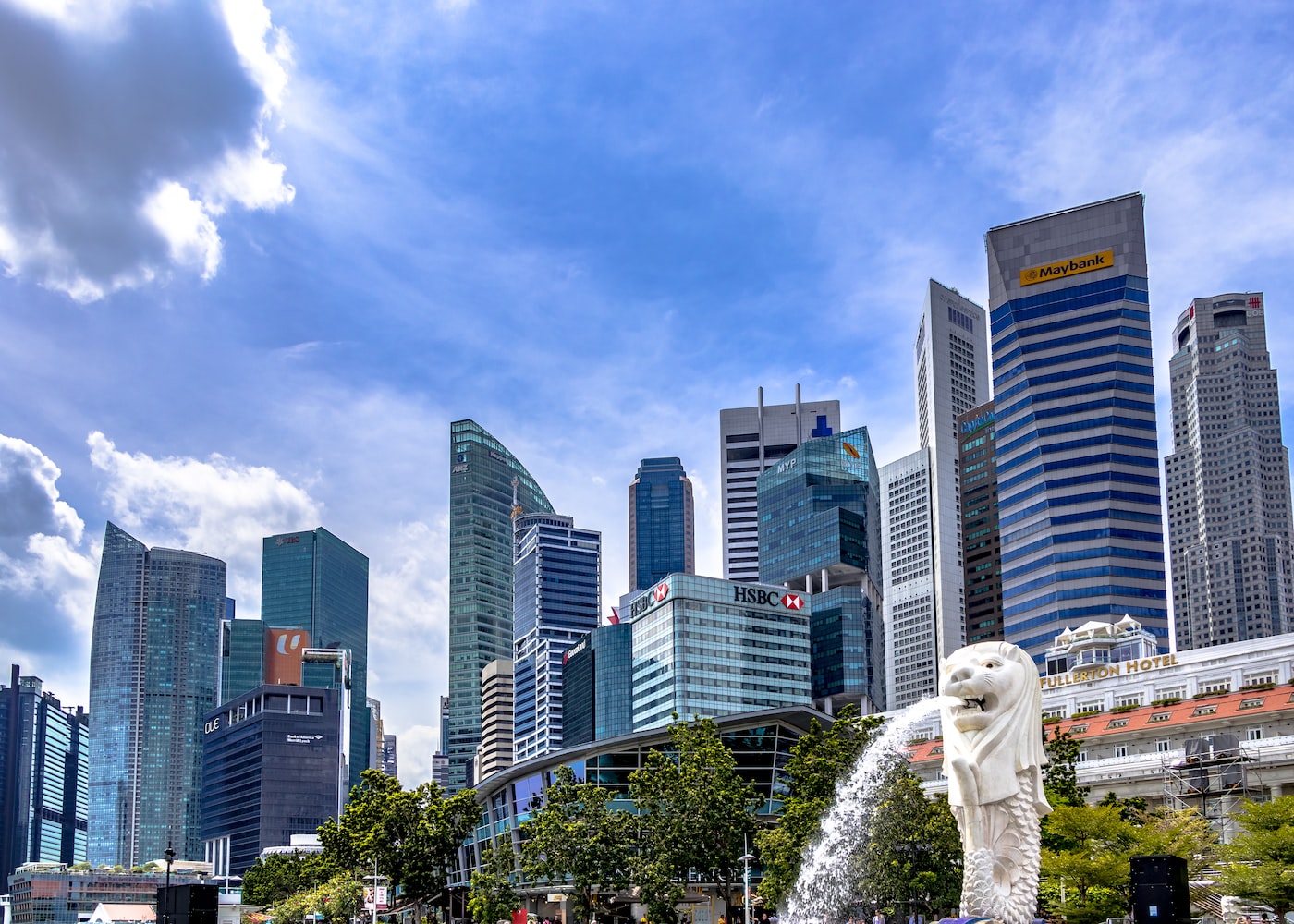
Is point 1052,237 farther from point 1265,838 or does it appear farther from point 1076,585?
point 1265,838

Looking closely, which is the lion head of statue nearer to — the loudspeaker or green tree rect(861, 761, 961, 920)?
the loudspeaker

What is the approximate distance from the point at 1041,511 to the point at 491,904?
111493 millimetres

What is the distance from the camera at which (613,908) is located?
7194 centimetres

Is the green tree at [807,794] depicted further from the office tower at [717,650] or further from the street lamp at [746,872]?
the office tower at [717,650]

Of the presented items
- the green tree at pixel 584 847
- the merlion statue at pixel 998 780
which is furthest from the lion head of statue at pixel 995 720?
the green tree at pixel 584 847

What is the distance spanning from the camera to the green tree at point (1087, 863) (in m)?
46.7

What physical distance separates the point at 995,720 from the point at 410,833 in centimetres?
5592

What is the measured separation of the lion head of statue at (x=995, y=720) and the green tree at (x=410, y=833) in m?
53.8


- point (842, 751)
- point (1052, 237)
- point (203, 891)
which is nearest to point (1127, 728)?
point (842, 751)

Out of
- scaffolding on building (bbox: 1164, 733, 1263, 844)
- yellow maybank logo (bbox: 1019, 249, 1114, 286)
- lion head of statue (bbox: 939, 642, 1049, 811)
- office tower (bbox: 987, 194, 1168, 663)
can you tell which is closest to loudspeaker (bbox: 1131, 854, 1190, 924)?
lion head of statue (bbox: 939, 642, 1049, 811)

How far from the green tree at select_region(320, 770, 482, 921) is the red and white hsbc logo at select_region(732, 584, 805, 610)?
3222 inches

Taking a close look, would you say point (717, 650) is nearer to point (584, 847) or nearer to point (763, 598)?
point (763, 598)

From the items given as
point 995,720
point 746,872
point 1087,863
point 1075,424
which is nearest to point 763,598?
point 1075,424

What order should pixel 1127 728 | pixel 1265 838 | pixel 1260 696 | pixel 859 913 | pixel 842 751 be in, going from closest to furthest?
1. pixel 1265 838
2. pixel 859 913
3. pixel 842 751
4. pixel 1260 696
5. pixel 1127 728
